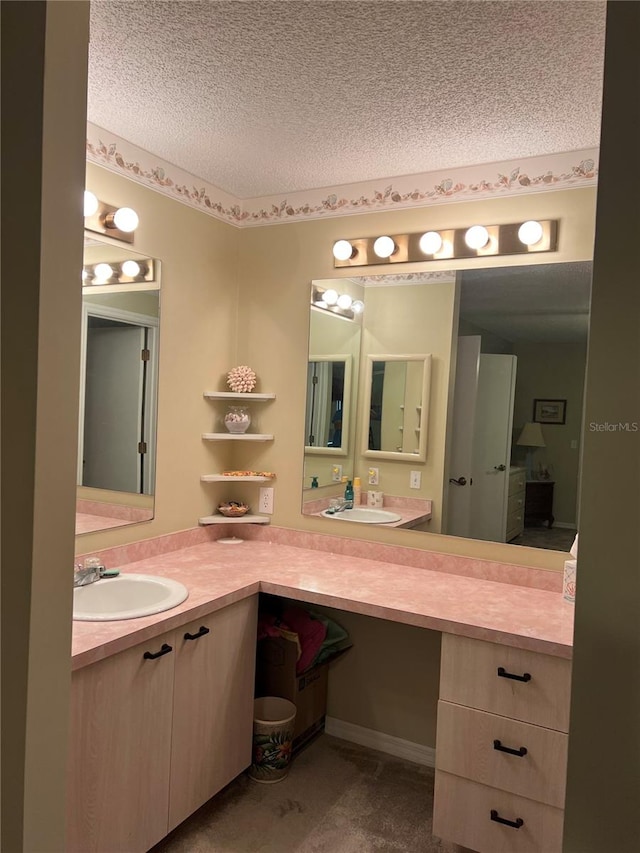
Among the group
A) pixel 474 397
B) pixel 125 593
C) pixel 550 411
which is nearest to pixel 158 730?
pixel 125 593

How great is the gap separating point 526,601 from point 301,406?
4.24ft

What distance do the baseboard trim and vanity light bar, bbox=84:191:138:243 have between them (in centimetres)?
229

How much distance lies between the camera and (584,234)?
2.27 meters

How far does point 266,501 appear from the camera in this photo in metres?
2.97

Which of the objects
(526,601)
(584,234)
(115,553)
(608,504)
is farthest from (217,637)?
(584,234)

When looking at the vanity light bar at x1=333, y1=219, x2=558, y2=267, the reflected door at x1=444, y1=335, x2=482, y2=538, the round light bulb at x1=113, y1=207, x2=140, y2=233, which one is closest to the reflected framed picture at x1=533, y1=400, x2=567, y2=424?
the reflected door at x1=444, y1=335, x2=482, y2=538

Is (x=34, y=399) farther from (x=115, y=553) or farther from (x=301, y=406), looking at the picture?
(x=301, y=406)

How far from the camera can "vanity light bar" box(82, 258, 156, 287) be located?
2287 mm

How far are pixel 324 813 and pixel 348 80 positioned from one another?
2472mm

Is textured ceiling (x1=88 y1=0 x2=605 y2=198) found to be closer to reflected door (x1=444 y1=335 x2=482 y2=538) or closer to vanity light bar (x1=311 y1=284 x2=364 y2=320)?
vanity light bar (x1=311 y1=284 x2=364 y2=320)

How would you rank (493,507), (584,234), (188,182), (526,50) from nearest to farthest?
(526,50) < (584,234) < (493,507) < (188,182)

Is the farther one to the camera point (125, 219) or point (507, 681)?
point (125, 219)

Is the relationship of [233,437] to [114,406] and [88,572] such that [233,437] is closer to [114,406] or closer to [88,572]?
[114,406]

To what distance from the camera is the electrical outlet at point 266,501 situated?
296cm
